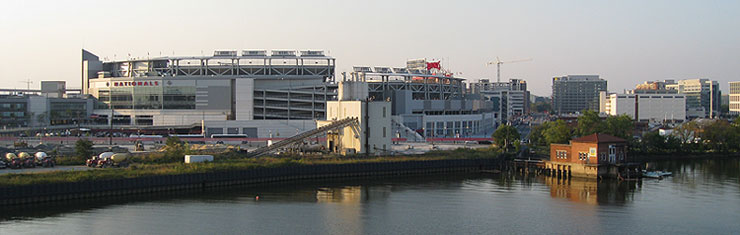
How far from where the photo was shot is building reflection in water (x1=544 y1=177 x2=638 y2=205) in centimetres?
3594

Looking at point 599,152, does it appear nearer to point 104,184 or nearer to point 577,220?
point 577,220

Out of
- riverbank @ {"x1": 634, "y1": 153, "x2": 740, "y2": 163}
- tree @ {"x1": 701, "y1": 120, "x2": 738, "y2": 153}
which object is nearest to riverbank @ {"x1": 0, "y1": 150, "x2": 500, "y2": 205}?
riverbank @ {"x1": 634, "y1": 153, "x2": 740, "y2": 163}

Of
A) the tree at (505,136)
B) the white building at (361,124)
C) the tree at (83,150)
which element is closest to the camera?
the tree at (83,150)

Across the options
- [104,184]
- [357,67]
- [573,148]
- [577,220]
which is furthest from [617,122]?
[104,184]

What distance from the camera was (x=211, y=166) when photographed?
3994 centimetres

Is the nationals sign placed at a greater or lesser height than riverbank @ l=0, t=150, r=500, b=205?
greater

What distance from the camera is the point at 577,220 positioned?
2984 cm

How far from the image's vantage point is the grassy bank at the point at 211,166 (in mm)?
33625

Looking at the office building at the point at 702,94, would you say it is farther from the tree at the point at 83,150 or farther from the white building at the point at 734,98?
the tree at the point at 83,150

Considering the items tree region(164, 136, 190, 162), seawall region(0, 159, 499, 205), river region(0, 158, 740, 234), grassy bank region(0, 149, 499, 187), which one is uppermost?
tree region(164, 136, 190, 162)

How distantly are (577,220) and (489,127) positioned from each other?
74.0m

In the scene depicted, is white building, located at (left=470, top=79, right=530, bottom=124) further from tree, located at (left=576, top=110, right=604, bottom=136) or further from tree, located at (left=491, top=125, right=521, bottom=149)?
tree, located at (left=491, top=125, right=521, bottom=149)

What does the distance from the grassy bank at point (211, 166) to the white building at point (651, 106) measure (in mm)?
82819

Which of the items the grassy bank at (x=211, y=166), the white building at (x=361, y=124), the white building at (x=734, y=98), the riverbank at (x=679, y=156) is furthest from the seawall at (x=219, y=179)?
the white building at (x=734, y=98)
